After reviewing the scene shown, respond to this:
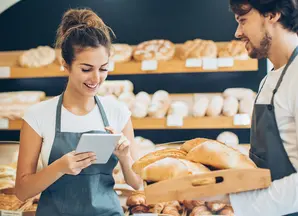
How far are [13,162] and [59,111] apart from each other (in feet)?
5.39

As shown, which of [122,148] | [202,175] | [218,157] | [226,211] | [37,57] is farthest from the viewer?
[37,57]

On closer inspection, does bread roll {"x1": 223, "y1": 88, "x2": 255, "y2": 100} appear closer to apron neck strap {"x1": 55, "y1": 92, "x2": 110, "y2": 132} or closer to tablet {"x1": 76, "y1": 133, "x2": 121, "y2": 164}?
apron neck strap {"x1": 55, "y1": 92, "x2": 110, "y2": 132}

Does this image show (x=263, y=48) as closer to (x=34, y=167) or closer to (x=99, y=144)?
(x=99, y=144)

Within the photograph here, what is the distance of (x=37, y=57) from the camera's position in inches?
147

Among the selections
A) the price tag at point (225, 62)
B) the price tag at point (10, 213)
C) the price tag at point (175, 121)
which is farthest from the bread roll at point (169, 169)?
the price tag at point (225, 62)

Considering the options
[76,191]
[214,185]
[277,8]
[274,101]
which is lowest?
Answer: [76,191]

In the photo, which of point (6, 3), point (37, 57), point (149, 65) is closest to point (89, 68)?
point (149, 65)

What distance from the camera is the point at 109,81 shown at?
3732mm

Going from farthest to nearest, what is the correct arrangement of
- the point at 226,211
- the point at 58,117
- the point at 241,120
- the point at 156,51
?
the point at 156,51, the point at 241,120, the point at 226,211, the point at 58,117

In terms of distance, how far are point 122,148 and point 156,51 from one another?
1.85 m

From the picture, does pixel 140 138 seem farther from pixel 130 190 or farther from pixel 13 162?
pixel 13 162

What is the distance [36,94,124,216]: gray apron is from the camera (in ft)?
6.24

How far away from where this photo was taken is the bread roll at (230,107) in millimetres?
3439

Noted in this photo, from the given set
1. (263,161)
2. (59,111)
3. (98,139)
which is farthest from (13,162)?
(263,161)
